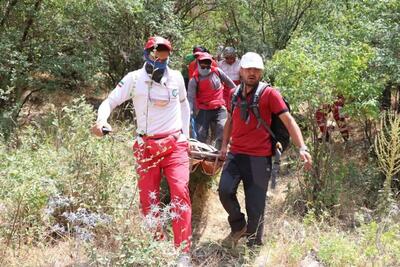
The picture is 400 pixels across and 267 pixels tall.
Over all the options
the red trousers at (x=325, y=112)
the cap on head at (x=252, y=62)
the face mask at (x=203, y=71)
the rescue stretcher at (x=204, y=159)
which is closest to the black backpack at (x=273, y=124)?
the cap on head at (x=252, y=62)

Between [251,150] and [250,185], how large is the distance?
1.02ft

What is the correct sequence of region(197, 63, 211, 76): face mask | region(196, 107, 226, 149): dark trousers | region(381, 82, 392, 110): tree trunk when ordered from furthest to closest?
region(196, 107, 226, 149): dark trousers < region(197, 63, 211, 76): face mask < region(381, 82, 392, 110): tree trunk

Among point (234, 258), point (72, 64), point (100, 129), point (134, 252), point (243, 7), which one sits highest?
point (243, 7)

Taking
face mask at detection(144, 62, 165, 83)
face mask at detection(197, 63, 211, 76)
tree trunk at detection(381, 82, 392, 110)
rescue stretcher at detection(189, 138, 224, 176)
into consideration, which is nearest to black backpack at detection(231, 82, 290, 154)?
rescue stretcher at detection(189, 138, 224, 176)

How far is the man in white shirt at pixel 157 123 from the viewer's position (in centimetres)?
385

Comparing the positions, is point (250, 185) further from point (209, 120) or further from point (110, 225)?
point (209, 120)

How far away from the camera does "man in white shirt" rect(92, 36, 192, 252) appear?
151 inches

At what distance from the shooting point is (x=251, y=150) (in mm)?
4160

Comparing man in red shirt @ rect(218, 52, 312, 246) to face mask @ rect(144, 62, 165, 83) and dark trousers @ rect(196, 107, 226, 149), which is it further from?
dark trousers @ rect(196, 107, 226, 149)

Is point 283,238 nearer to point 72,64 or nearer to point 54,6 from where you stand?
point 72,64

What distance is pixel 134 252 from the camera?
300 centimetres

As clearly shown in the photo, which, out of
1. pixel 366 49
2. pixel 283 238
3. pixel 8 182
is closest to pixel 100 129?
pixel 8 182

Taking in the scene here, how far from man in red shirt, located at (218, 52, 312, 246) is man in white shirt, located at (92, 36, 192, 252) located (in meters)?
0.48

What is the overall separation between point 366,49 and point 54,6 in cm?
488
